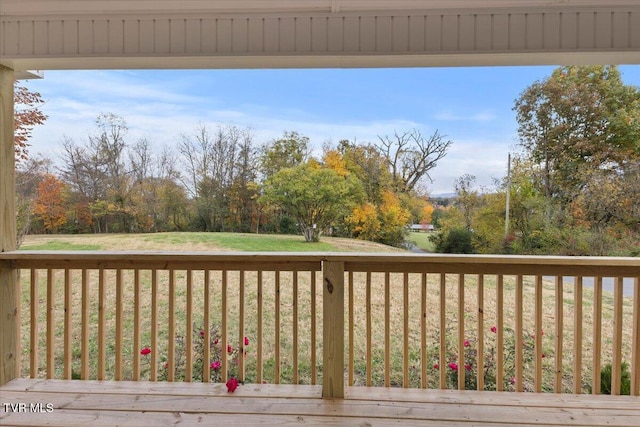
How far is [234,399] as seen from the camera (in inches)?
84.1

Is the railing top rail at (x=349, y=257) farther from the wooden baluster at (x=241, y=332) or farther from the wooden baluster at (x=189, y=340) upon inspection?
the wooden baluster at (x=189, y=340)

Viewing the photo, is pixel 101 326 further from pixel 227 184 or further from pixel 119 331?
pixel 227 184

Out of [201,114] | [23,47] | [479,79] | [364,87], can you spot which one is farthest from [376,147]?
[23,47]

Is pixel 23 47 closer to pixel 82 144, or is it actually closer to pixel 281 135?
pixel 82 144

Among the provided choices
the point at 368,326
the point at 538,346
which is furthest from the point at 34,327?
the point at 538,346

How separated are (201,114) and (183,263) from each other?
3.56 feet

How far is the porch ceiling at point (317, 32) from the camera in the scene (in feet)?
6.75

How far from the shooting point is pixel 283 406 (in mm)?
2070

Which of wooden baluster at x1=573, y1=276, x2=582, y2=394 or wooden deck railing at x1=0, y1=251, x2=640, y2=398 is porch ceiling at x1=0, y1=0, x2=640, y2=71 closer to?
wooden deck railing at x1=0, y1=251, x2=640, y2=398

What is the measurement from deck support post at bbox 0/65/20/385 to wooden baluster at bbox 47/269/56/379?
0.73ft

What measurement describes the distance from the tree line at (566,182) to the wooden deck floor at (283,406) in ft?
3.06

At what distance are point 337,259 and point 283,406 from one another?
0.91 meters

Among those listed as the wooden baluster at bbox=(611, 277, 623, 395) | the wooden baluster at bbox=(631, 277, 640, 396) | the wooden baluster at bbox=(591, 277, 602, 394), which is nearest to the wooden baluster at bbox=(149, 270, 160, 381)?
the wooden baluster at bbox=(591, 277, 602, 394)

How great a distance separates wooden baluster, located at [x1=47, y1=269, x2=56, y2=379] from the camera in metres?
2.38
